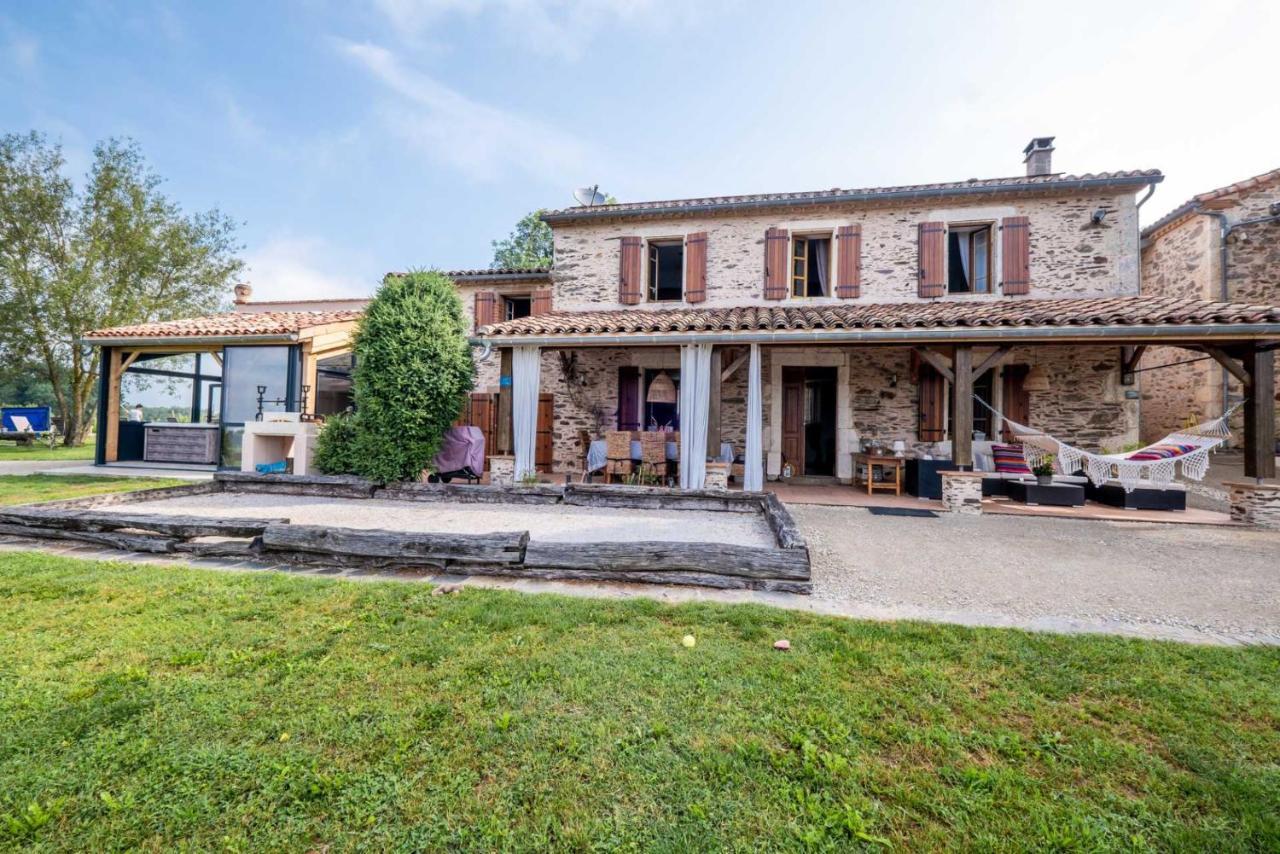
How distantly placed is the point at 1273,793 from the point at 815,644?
58.5 inches

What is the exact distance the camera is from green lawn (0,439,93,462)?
12.1 m

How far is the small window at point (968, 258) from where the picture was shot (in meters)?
9.16

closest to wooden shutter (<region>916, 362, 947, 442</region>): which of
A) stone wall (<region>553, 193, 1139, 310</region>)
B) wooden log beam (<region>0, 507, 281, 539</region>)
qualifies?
stone wall (<region>553, 193, 1139, 310</region>)

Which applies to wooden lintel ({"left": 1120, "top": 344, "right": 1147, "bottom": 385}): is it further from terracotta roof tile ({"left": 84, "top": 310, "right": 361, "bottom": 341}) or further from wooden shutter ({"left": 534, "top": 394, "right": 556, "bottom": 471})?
terracotta roof tile ({"left": 84, "top": 310, "right": 361, "bottom": 341})

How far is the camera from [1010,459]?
8008 mm

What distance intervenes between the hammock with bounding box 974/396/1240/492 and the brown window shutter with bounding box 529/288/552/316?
9.57m

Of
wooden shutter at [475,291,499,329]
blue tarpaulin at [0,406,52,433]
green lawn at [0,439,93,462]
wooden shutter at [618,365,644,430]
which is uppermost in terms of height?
wooden shutter at [475,291,499,329]

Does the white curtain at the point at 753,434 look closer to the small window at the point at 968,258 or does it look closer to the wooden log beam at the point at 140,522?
the small window at the point at 968,258

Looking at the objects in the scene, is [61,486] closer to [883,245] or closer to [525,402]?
[525,402]

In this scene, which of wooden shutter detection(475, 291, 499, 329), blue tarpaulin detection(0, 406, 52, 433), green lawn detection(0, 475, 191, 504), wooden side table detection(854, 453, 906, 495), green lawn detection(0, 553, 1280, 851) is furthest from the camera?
blue tarpaulin detection(0, 406, 52, 433)

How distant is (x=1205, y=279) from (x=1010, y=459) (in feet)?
20.6

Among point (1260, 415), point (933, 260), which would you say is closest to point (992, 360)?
point (1260, 415)

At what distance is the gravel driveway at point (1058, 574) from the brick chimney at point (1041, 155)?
7.30m

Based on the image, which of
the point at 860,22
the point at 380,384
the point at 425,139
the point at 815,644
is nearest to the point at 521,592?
the point at 815,644
